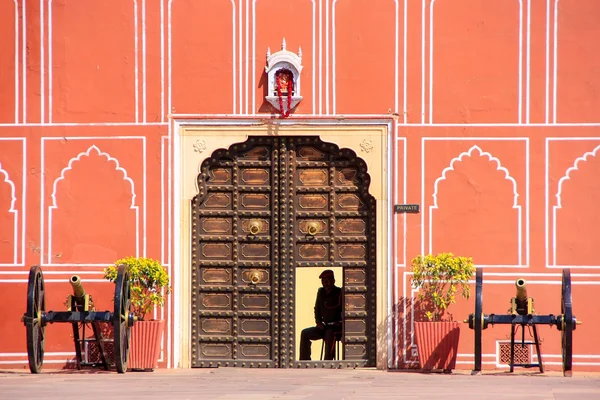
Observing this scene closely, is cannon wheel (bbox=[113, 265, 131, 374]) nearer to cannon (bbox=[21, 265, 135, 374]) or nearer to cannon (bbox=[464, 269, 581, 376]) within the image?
cannon (bbox=[21, 265, 135, 374])

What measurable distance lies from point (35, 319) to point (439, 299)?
3.77 m

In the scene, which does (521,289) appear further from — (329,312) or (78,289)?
(78,289)

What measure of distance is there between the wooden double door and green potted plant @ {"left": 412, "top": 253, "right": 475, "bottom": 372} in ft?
2.02

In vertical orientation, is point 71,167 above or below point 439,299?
above

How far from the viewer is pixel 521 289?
11227 mm

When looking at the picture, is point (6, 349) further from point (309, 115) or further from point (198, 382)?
point (309, 115)

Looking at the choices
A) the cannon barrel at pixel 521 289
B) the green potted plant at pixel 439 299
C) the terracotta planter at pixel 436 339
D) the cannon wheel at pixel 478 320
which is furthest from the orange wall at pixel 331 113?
the cannon wheel at pixel 478 320

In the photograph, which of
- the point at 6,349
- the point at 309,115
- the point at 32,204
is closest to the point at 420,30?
the point at 309,115

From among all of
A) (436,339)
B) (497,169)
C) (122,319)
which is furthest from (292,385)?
(497,169)

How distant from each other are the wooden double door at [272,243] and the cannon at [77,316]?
3.78 ft

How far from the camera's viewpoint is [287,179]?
12445mm

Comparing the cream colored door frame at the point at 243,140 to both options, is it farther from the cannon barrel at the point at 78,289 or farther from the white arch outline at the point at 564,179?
the white arch outline at the point at 564,179

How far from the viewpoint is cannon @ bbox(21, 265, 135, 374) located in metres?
10.9

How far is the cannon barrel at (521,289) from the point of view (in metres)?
11.2
